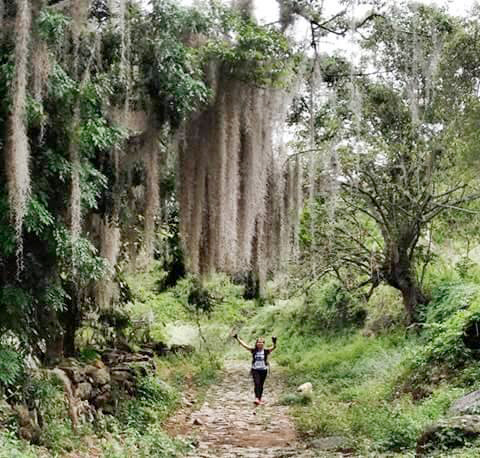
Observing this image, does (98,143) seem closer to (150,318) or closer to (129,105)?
(129,105)

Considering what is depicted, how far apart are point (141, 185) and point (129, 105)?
123cm

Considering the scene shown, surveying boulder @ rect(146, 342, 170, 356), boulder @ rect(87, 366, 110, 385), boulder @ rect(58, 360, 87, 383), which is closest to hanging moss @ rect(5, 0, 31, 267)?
boulder @ rect(58, 360, 87, 383)

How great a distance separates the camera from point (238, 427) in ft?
25.7

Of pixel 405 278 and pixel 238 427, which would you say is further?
pixel 405 278

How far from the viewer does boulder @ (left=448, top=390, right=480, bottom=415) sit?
5.58m

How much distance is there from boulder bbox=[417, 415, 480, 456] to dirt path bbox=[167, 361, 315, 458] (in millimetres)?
1350

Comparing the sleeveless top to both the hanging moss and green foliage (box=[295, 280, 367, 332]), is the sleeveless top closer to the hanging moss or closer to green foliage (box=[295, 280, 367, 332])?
the hanging moss

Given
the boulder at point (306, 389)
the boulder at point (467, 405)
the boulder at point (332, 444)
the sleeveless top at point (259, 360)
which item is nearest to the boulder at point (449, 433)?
the boulder at point (467, 405)

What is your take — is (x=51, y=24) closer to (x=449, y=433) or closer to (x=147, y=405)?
(x=449, y=433)

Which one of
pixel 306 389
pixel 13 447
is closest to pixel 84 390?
pixel 13 447

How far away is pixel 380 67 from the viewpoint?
10.0 meters

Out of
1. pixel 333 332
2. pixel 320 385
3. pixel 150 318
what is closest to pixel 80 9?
pixel 320 385

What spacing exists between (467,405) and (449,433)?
41.2 inches

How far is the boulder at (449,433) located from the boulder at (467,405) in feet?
1.58
